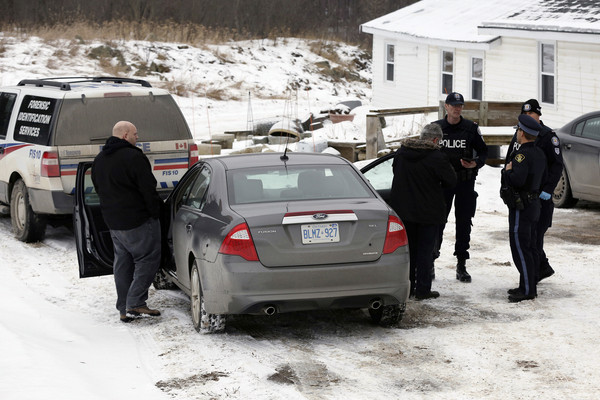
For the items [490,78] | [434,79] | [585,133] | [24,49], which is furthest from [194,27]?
[585,133]

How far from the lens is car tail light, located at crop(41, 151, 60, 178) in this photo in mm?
11219

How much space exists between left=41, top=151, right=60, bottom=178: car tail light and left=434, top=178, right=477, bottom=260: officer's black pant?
457cm

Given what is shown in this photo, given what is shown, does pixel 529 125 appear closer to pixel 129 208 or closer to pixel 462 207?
pixel 462 207

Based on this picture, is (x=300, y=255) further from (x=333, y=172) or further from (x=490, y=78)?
(x=490, y=78)

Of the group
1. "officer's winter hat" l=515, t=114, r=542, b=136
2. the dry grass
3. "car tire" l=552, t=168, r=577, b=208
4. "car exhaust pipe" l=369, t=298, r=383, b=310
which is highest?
the dry grass

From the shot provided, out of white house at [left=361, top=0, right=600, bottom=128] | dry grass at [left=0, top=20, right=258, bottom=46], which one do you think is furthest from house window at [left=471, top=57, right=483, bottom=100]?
dry grass at [left=0, top=20, right=258, bottom=46]

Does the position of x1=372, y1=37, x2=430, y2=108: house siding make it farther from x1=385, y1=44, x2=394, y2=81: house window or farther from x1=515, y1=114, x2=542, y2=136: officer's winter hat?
x1=515, y1=114, x2=542, y2=136: officer's winter hat

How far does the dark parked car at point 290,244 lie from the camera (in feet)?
23.9

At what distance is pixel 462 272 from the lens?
9.91 metres

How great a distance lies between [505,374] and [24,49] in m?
34.4

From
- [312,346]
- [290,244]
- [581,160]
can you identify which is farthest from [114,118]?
[581,160]

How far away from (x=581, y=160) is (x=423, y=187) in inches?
238

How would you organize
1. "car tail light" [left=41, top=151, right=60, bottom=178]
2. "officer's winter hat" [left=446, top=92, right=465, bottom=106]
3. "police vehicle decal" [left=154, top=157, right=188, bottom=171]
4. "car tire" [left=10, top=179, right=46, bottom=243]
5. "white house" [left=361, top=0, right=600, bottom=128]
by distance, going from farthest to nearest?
"white house" [left=361, top=0, right=600, bottom=128]
"car tire" [left=10, top=179, right=46, bottom=243]
"police vehicle decal" [left=154, top=157, right=188, bottom=171]
"car tail light" [left=41, top=151, right=60, bottom=178]
"officer's winter hat" [left=446, top=92, right=465, bottom=106]

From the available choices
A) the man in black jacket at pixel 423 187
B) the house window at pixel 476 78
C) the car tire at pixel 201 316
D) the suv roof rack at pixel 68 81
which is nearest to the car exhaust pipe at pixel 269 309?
the car tire at pixel 201 316
